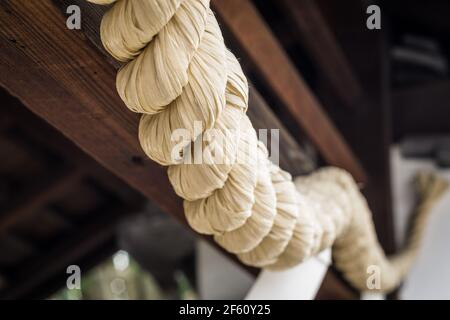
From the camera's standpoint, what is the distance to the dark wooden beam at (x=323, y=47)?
1429 millimetres

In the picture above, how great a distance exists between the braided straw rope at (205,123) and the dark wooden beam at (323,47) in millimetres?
661

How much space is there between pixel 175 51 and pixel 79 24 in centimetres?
11

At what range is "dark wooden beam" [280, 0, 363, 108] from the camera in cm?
143

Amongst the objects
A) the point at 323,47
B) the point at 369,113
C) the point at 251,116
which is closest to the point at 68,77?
the point at 251,116

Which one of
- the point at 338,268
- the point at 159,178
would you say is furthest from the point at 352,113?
the point at 159,178

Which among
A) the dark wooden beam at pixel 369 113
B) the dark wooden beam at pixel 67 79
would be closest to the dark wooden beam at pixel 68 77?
the dark wooden beam at pixel 67 79

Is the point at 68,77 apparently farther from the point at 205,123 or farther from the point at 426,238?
the point at 426,238

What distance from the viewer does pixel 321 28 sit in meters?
1.48

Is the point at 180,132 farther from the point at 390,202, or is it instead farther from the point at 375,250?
the point at 390,202

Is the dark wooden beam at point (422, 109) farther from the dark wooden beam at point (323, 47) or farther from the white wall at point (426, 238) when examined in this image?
the dark wooden beam at point (323, 47)

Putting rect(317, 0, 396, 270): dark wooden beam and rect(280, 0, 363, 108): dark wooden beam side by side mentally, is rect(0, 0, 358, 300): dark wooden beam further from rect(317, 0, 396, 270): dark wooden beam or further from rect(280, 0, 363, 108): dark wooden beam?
rect(317, 0, 396, 270): dark wooden beam

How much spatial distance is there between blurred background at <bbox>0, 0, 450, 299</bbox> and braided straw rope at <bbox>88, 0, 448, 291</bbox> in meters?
0.08

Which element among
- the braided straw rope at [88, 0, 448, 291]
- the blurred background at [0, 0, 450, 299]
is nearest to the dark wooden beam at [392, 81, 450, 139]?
the blurred background at [0, 0, 450, 299]

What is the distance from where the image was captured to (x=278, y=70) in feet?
3.65
